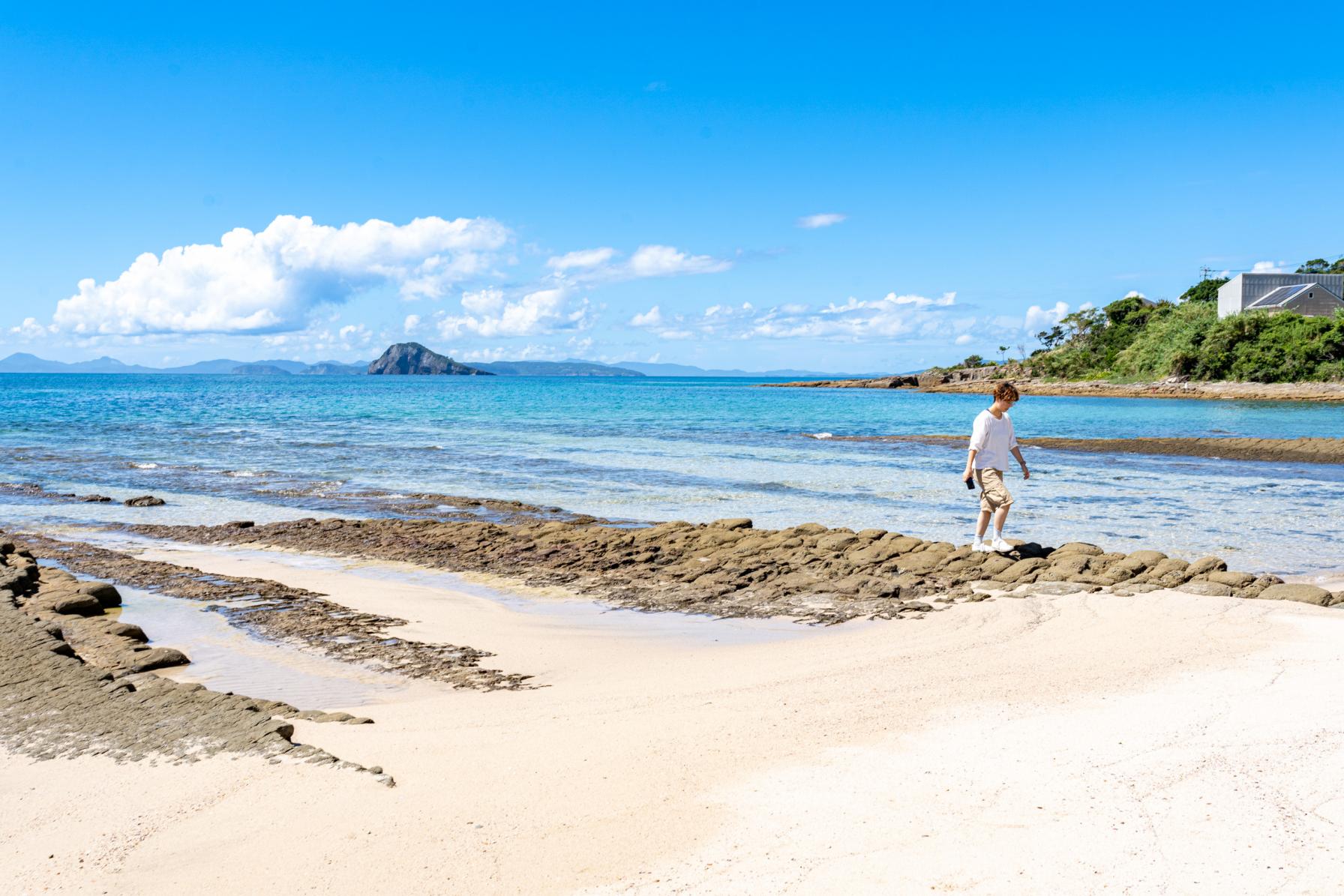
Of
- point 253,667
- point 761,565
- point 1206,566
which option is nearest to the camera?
point 253,667

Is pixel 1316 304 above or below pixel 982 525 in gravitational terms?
above

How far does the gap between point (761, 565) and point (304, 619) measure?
509 cm

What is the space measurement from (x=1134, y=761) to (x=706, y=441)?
28549mm

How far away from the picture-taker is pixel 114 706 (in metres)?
5.76

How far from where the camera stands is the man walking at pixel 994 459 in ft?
35.1

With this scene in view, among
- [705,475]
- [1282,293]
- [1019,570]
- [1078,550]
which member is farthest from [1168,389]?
[1019,570]

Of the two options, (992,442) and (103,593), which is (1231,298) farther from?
(103,593)

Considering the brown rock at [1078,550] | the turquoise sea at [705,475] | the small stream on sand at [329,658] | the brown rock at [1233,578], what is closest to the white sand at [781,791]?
the small stream on sand at [329,658]

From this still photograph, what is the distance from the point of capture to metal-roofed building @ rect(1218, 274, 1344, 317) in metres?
70.7

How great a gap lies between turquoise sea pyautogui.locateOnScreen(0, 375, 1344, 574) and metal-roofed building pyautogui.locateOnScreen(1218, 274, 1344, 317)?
2877 cm

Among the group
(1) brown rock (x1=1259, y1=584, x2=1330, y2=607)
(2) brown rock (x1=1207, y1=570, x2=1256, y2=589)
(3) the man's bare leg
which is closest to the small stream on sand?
(3) the man's bare leg

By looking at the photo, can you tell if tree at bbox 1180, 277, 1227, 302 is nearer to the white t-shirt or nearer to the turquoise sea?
the turquoise sea

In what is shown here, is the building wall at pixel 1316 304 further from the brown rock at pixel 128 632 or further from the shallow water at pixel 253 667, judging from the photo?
the brown rock at pixel 128 632

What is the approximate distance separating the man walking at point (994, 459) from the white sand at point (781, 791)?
393 centimetres
